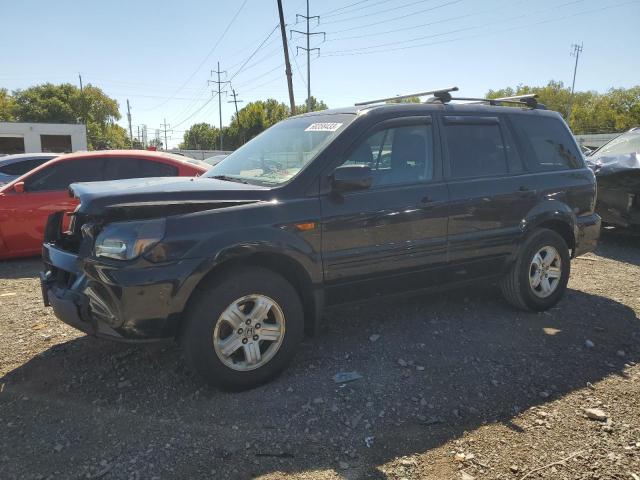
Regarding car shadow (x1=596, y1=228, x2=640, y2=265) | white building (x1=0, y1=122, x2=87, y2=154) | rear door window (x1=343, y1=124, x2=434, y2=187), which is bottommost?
car shadow (x1=596, y1=228, x2=640, y2=265)

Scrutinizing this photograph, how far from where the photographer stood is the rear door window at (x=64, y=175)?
22.5ft

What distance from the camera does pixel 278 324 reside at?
330 centimetres

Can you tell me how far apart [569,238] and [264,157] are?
126 inches

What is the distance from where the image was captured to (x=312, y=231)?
132 inches

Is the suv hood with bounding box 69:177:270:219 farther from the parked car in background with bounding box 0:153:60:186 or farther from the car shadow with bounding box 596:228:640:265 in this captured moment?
the parked car in background with bounding box 0:153:60:186

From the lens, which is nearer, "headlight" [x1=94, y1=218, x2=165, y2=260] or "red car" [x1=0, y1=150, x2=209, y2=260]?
"headlight" [x1=94, y1=218, x2=165, y2=260]

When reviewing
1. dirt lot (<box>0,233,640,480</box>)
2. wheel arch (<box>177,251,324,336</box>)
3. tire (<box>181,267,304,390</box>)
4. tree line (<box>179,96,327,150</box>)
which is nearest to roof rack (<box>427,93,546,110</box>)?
dirt lot (<box>0,233,640,480</box>)

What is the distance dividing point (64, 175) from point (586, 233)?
6779 millimetres

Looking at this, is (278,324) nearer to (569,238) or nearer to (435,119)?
(435,119)

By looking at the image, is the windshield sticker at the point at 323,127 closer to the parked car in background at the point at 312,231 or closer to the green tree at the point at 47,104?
the parked car in background at the point at 312,231

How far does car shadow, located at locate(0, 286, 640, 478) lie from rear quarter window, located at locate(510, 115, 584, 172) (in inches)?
60.5

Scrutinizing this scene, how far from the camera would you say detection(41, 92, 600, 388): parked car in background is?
2938mm

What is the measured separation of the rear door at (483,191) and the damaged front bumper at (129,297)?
89.2 inches

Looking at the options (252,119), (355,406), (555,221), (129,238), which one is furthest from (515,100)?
(252,119)
